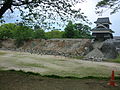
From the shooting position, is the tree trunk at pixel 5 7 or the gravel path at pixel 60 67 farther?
the gravel path at pixel 60 67

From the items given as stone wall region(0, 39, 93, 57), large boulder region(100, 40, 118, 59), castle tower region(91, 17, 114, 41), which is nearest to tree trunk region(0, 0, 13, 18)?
stone wall region(0, 39, 93, 57)

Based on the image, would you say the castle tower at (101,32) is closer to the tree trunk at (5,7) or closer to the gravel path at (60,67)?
the gravel path at (60,67)

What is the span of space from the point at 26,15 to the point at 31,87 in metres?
2.70

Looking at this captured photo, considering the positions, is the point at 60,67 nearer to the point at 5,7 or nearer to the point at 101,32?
the point at 5,7

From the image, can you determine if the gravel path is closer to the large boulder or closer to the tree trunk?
the tree trunk

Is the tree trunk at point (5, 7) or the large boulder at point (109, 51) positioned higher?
the tree trunk at point (5, 7)

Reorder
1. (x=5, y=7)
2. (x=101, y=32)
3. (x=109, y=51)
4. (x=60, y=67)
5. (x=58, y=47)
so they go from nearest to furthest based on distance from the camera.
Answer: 1. (x=5, y=7)
2. (x=60, y=67)
3. (x=109, y=51)
4. (x=58, y=47)
5. (x=101, y=32)

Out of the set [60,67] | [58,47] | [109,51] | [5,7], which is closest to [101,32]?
[58,47]

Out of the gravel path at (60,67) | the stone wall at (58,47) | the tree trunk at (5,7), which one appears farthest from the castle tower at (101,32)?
the tree trunk at (5,7)

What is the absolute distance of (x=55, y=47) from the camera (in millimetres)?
34531

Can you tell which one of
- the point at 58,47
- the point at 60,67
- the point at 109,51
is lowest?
the point at 60,67

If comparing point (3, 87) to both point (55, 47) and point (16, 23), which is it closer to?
point (16, 23)

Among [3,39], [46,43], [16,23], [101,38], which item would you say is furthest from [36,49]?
[16,23]

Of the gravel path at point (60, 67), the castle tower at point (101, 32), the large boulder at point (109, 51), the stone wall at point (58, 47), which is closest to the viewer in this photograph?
the gravel path at point (60, 67)
